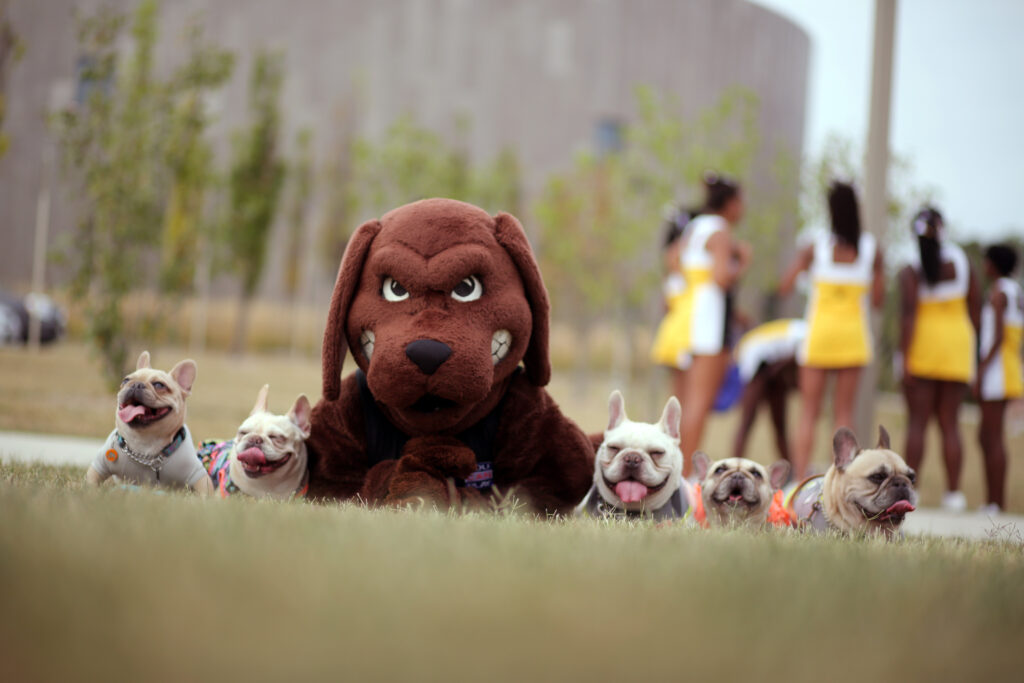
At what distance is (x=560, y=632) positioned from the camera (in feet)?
4.10

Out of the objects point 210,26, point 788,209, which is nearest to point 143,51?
point 788,209

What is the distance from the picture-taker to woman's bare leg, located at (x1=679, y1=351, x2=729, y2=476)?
555 centimetres

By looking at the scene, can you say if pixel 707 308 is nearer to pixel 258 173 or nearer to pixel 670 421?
pixel 670 421

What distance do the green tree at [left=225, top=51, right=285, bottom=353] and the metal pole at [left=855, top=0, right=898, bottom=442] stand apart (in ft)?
51.8

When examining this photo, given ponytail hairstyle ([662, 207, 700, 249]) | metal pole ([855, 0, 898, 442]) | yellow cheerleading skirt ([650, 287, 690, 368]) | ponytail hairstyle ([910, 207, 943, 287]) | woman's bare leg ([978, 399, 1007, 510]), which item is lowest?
woman's bare leg ([978, 399, 1007, 510])

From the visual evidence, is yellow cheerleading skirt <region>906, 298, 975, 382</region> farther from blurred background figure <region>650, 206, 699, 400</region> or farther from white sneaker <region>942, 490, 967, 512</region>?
blurred background figure <region>650, 206, 699, 400</region>

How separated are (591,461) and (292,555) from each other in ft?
5.90

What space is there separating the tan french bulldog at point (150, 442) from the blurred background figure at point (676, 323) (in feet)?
12.5

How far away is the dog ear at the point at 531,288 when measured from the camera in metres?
3.11

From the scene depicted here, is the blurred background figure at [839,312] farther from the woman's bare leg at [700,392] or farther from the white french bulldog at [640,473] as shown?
the white french bulldog at [640,473]

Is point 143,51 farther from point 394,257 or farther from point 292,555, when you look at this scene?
point 292,555

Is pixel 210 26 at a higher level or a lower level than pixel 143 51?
higher

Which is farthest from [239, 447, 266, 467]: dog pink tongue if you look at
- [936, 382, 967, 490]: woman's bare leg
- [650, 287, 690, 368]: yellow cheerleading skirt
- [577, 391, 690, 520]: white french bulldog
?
[936, 382, 967, 490]: woman's bare leg

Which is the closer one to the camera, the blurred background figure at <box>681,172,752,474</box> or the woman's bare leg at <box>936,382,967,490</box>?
the blurred background figure at <box>681,172,752,474</box>
